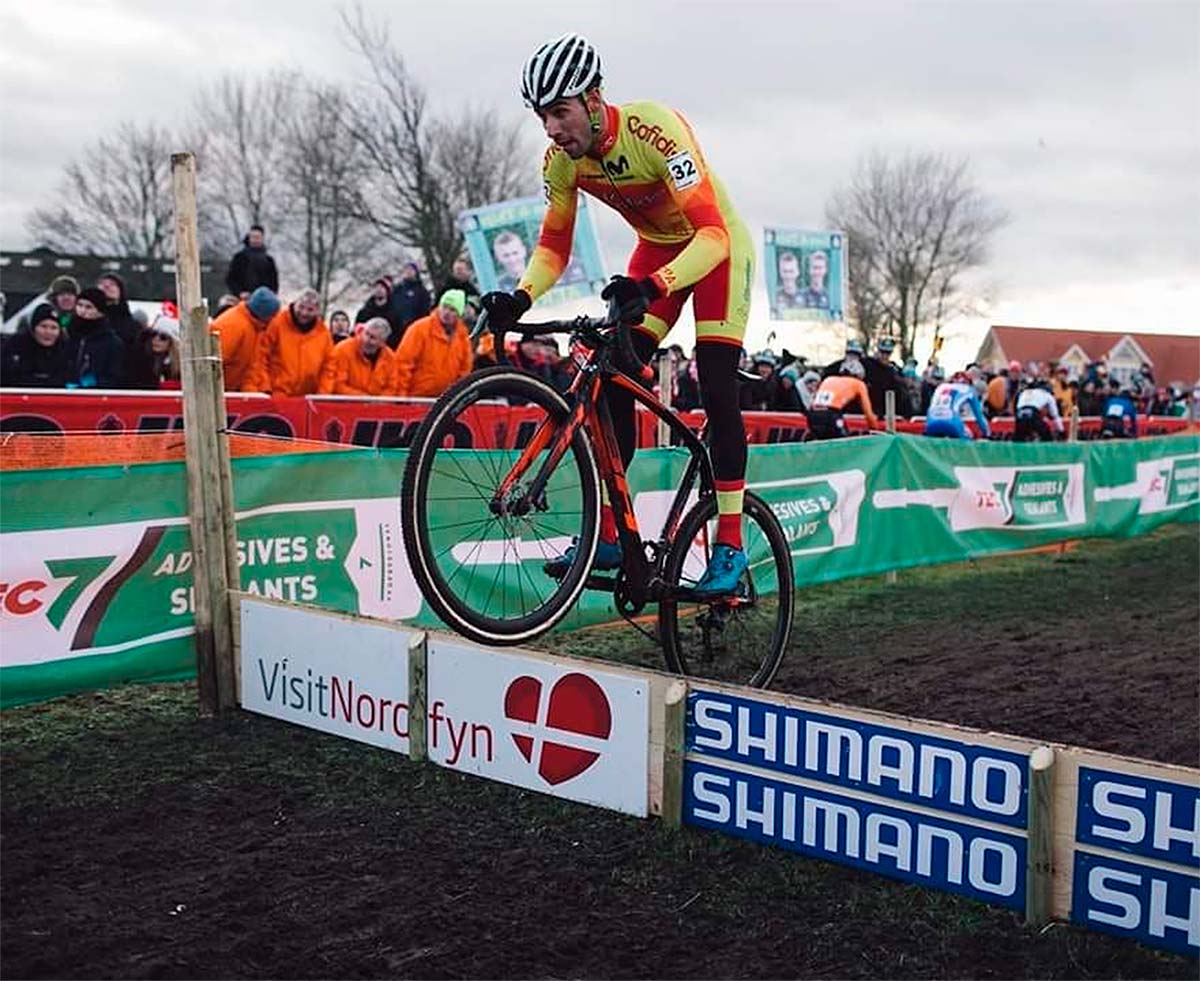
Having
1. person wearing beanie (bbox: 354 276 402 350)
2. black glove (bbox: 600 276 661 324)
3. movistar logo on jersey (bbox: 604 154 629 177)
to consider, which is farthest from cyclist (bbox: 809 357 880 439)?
black glove (bbox: 600 276 661 324)

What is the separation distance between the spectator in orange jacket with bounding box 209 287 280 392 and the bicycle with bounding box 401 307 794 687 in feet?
14.4

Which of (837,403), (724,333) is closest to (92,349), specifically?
(724,333)

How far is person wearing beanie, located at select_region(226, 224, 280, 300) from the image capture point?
12.8m

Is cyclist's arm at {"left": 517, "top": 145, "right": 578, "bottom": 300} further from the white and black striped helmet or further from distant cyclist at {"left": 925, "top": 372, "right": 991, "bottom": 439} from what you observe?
distant cyclist at {"left": 925, "top": 372, "right": 991, "bottom": 439}

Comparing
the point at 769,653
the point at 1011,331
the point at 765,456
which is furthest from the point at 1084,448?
the point at 1011,331

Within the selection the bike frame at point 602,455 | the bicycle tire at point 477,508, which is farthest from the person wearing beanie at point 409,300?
the bike frame at point 602,455

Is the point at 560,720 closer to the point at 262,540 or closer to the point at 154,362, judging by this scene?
the point at 262,540

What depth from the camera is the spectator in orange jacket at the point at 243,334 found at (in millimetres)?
10141

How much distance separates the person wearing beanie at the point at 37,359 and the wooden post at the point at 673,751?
669cm

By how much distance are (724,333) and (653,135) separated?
2.90ft

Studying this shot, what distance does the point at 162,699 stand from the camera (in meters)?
6.70

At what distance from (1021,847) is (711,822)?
1211 mm

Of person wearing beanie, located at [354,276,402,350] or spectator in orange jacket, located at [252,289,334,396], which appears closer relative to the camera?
spectator in orange jacket, located at [252,289,334,396]

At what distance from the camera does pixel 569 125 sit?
4496 mm
